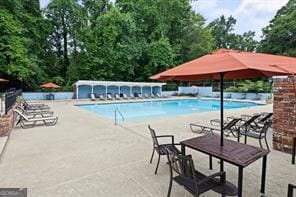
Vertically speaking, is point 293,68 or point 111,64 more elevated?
point 111,64

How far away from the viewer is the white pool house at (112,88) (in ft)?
83.5

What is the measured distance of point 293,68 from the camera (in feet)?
10.9

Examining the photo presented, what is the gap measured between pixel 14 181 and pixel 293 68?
4.99 metres

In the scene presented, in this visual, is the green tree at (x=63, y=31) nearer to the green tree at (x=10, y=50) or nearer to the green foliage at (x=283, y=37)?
the green tree at (x=10, y=50)

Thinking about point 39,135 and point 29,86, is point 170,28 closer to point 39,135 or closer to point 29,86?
point 29,86

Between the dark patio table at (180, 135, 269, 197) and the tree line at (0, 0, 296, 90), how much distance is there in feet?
83.5

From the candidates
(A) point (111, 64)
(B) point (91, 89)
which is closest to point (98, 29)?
(A) point (111, 64)

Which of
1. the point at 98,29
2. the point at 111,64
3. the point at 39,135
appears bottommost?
the point at 39,135

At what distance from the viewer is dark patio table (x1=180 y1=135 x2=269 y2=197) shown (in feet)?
10.1

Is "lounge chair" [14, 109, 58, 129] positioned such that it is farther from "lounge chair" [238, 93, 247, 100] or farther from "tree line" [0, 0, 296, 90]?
"lounge chair" [238, 93, 247, 100]

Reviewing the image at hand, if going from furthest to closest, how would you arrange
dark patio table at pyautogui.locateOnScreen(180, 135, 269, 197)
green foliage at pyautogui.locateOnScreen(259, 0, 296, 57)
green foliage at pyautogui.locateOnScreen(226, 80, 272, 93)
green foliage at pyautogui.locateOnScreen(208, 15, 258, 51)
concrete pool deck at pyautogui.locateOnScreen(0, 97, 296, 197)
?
green foliage at pyautogui.locateOnScreen(208, 15, 258, 51) < green foliage at pyautogui.locateOnScreen(259, 0, 296, 57) < green foliage at pyautogui.locateOnScreen(226, 80, 272, 93) < concrete pool deck at pyautogui.locateOnScreen(0, 97, 296, 197) < dark patio table at pyautogui.locateOnScreen(180, 135, 269, 197)

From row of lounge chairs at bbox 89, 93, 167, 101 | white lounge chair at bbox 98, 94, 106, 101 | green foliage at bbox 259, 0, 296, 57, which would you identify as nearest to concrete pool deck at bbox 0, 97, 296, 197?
white lounge chair at bbox 98, 94, 106, 101

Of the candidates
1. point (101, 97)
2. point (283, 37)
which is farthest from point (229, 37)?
point (101, 97)

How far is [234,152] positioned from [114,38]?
1116 inches
